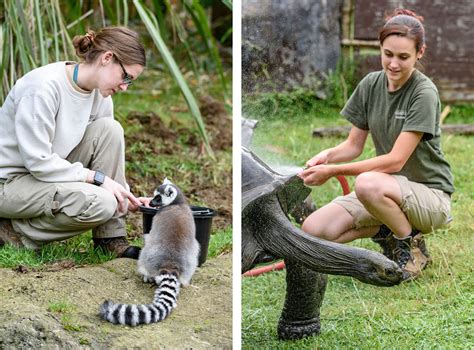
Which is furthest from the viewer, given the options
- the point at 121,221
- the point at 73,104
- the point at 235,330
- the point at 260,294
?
the point at 121,221

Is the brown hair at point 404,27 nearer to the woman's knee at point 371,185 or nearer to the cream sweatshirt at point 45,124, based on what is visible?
the woman's knee at point 371,185

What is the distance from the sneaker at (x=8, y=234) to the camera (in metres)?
3.70

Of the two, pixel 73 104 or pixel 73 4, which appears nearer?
pixel 73 104

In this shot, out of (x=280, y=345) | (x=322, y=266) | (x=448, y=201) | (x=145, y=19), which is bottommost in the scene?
(x=280, y=345)

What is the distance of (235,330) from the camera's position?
2943 millimetres

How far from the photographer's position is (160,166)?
5.03 meters

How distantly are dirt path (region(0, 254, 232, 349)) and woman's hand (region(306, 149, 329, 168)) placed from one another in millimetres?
661

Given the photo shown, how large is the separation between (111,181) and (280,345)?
1022 millimetres

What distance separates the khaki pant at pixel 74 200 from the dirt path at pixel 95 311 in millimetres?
215

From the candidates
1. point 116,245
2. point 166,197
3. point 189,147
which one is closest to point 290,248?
point 166,197

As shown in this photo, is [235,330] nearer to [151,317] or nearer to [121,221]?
[151,317]

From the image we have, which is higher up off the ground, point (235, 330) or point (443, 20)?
point (443, 20)

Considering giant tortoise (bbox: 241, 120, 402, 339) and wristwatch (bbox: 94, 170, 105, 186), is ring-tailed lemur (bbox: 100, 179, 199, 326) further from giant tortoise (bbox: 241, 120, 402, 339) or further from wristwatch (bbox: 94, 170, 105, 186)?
giant tortoise (bbox: 241, 120, 402, 339)

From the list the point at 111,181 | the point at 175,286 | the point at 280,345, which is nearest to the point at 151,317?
the point at 175,286
